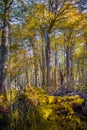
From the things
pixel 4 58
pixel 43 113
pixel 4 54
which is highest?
pixel 4 54

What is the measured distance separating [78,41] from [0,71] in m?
12.8

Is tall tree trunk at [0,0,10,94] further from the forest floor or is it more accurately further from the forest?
the forest floor

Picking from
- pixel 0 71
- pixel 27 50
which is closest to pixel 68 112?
pixel 0 71

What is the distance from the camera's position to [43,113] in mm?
5031

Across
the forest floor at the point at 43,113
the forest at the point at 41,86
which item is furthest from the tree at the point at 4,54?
the forest floor at the point at 43,113

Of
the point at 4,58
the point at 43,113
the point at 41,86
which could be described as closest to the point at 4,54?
the point at 4,58

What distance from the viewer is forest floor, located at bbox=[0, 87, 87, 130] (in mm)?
4984

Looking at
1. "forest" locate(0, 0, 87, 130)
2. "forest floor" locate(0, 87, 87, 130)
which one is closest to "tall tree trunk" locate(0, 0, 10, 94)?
"forest" locate(0, 0, 87, 130)

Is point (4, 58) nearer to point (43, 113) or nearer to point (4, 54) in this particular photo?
point (4, 54)

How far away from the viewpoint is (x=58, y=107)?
209 inches

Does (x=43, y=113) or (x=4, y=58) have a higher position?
(x=4, y=58)

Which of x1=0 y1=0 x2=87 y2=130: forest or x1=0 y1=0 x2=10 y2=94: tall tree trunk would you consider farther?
x1=0 y1=0 x2=10 y2=94: tall tree trunk

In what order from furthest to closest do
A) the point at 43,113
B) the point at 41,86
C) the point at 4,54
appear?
the point at 41,86
the point at 4,54
the point at 43,113

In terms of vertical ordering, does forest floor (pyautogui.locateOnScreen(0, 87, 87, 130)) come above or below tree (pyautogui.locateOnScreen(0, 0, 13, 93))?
below
